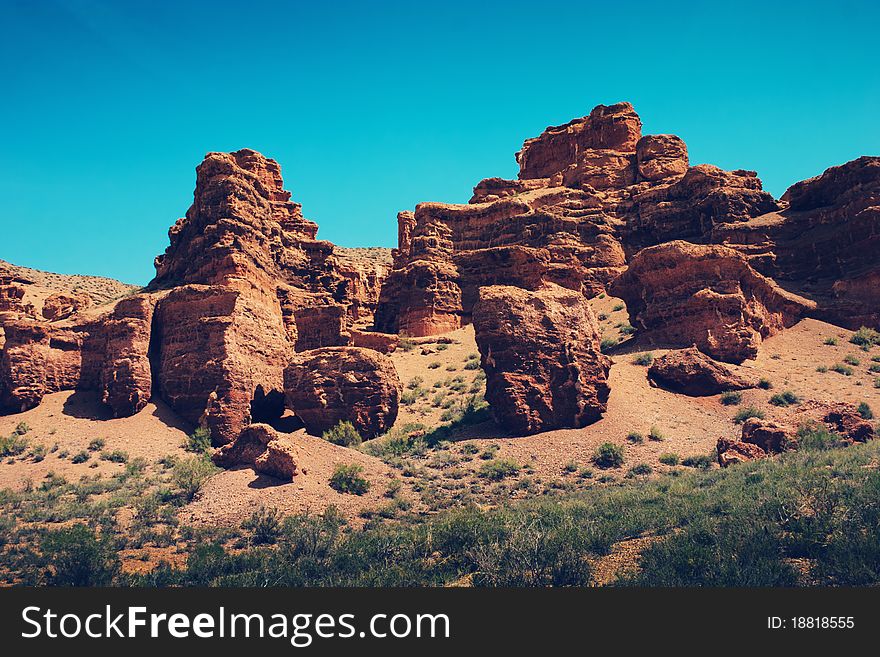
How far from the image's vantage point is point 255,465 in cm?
2441

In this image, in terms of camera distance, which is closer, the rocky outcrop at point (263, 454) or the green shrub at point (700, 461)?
the rocky outcrop at point (263, 454)

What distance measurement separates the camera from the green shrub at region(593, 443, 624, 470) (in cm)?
2642

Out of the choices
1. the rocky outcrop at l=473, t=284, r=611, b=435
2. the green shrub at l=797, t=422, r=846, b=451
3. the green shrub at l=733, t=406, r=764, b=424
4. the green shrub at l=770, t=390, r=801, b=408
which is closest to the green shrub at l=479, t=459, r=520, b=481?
the rocky outcrop at l=473, t=284, r=611, b=435

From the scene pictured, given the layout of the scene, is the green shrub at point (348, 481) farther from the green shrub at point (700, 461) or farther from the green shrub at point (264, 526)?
the green shrub at point (700, 461)

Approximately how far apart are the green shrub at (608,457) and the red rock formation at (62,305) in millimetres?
33563

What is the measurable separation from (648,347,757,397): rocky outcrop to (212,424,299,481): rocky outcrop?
1704cm

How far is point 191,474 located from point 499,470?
34.9 ft

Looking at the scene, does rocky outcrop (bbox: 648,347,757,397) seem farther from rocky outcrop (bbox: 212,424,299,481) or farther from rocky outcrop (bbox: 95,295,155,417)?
rocky outcrop (bbox: 95,295,155,417)

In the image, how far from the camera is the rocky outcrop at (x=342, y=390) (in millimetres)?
31141

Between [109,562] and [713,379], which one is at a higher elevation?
[713,379]

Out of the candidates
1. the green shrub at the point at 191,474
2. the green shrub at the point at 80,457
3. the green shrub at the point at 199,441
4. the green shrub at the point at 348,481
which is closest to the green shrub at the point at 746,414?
the green shrub at the point at 348,481

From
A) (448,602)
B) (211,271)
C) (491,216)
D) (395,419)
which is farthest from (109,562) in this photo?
(491,216)

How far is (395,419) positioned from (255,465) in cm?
954

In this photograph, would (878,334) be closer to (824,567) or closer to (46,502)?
(824,567)
